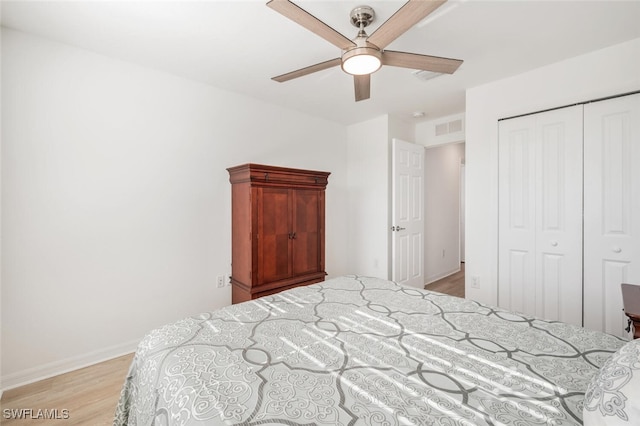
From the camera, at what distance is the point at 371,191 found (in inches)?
157

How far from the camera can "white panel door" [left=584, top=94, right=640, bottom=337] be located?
7.13 ft

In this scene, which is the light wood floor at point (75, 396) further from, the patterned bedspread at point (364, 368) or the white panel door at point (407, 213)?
the white panel door at point (407, 213)

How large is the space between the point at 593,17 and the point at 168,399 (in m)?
3.16

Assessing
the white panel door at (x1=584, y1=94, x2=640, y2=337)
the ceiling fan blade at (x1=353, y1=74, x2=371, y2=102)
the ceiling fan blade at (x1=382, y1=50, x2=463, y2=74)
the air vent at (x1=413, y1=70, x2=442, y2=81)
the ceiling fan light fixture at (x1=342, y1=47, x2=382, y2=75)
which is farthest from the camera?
the air vent at (x1=413, y1=70, x2=442, y2=81)

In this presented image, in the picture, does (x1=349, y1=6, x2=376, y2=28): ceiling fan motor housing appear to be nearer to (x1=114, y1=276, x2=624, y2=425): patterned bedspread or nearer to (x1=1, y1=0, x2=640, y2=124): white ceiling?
(x1=1, y1=0, x2=640, y2=124): white ceiling

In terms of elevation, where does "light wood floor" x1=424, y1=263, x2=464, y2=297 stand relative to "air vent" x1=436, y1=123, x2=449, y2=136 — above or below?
below

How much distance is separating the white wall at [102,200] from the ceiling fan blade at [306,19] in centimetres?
181

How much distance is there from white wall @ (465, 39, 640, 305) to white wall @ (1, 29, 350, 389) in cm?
252

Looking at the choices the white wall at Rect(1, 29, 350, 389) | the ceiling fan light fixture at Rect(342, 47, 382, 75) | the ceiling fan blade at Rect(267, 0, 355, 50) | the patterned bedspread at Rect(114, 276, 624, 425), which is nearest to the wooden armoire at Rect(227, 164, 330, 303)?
the white wall at Rect(1, 29, 350, 389)

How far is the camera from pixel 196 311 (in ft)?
9.32

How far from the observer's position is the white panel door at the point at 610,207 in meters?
2.17

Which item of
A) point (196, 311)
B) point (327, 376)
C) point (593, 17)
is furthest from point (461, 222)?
point (327, 376)

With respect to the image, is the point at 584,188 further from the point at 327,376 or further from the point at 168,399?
the point at 168,399

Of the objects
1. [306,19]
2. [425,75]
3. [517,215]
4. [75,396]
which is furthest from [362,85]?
[75,396]
